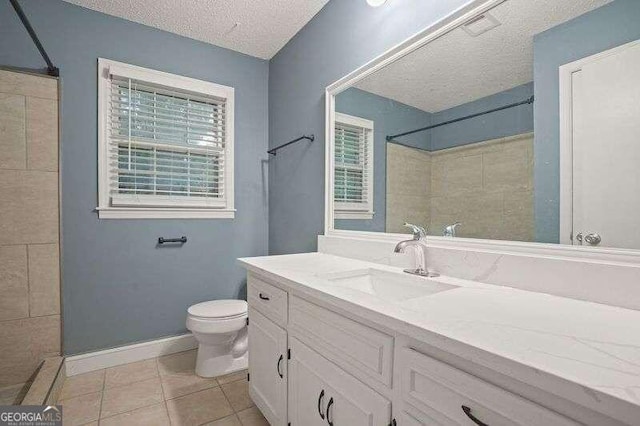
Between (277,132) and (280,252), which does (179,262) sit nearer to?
(280,252)

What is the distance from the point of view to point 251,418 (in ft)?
5.34

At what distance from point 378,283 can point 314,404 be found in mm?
564

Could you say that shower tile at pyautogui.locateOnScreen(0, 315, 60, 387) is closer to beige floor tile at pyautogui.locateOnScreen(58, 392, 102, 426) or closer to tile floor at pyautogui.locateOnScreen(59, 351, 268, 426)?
tile floor at pyautogui.locateOnScreen(59, 351, 268, 426)

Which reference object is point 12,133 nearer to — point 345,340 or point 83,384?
point 83,384

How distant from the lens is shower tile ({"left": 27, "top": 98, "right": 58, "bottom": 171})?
1879mm

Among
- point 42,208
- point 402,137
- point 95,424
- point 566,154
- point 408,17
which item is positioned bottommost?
point 95,424

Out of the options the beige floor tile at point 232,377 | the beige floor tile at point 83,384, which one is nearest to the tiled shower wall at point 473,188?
the beige floor tile at point 232,377

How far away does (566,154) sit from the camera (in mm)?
966

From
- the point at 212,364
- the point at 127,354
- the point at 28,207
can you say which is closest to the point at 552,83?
the point at 212,364

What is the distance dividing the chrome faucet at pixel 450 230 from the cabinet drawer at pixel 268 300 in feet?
2.48

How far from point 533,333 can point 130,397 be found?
84.0 inches

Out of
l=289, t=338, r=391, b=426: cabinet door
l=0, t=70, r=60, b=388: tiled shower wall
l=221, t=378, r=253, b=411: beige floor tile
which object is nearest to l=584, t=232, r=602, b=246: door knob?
l=289, t=338, r=391, b=426: cabinet door

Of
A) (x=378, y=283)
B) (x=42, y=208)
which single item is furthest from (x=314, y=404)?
(x=42, y=208)

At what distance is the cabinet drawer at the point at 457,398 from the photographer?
54cm
